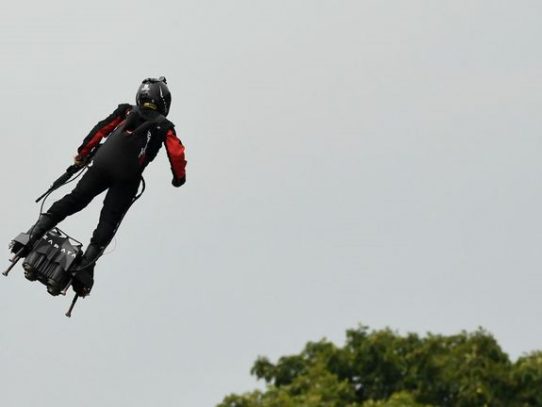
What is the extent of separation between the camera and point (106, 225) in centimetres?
2433

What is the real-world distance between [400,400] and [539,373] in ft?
12.5

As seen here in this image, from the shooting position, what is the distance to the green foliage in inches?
1793

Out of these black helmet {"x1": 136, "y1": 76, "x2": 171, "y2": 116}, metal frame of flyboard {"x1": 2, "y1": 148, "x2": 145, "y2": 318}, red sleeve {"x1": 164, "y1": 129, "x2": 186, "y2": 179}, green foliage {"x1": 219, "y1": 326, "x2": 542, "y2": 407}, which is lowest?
metal frame of flyboard {"x1": 2, "y1": 148, "x2": 145, "y2": 318}

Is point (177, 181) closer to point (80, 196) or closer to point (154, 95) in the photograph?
point (154, 95)

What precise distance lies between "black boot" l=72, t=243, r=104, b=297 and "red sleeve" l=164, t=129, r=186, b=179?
1.51 m

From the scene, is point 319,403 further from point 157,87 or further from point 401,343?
point 157,87

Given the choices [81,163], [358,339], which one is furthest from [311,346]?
[81,163]

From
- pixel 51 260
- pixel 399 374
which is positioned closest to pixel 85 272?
pixel 51 260

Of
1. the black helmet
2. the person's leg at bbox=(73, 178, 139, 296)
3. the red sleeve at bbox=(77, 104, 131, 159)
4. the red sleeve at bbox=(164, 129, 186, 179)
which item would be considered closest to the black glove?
the red sleeve at bbox=(164, 129, 186, 179)

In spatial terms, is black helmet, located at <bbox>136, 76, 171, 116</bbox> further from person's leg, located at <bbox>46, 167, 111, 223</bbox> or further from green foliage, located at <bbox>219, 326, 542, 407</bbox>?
green foliage, located at <bbox>219, 326, 542, 407</bbox>

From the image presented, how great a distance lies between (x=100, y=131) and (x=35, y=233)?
150 centimetres

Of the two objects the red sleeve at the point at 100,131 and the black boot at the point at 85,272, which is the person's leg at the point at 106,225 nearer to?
the black boot at the point at 85,272

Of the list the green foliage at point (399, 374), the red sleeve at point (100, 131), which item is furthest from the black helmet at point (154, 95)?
the green foliage at point (399, 374)

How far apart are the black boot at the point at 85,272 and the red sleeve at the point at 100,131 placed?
3.89 feet
